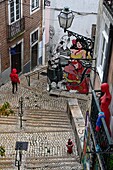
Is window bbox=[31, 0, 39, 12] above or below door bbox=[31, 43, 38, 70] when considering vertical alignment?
above

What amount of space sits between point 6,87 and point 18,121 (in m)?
4.88

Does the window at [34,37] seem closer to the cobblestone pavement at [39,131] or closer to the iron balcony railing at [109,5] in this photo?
the cobblestone pavement at [39,131]

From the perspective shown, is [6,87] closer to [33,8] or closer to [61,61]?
[61,61]

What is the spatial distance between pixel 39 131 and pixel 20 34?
826 centimetres

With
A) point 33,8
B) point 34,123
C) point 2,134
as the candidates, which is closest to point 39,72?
point 33,8

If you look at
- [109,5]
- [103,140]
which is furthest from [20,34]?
[103,140]

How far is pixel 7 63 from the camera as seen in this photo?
20.6 m

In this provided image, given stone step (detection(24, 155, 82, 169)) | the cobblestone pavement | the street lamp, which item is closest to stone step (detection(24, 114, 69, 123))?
the cobblestone pavement

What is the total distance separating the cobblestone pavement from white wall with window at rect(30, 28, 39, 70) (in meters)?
5.38

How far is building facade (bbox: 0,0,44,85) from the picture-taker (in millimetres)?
19250

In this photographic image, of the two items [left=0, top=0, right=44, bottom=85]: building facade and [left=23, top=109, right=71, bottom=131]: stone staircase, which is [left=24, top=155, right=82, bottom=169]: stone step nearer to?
[left=23, top=109, right=71, bottom=131]: stone staircase

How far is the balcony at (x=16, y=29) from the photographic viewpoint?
1959cm

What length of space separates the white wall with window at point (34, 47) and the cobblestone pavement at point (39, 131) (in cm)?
538

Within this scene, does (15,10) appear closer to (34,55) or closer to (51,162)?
(34,55)
